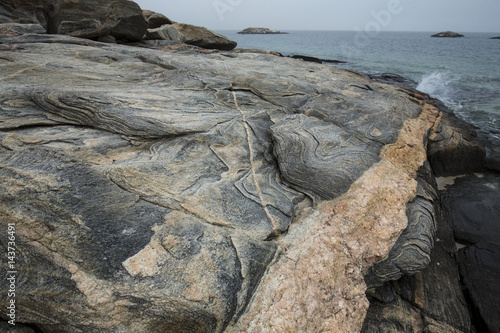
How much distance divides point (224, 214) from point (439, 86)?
22706 mm

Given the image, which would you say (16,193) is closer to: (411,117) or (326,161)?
(326,161)

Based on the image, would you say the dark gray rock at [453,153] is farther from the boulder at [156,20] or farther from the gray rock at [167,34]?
the boulder at [156,20]

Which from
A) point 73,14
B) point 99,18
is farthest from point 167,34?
point 73,14

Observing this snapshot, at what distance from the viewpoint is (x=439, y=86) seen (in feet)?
68.2

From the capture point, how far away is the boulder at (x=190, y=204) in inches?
131

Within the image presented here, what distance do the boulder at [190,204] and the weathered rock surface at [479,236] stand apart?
5.95 feet

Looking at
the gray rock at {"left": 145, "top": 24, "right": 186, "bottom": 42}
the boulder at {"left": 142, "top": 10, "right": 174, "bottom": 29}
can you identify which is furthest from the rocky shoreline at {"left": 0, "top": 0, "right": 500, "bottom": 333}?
the boulder at {"left": 142, "top": 10, "right": 174, "bottom": 29}

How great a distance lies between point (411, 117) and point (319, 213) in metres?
6.21

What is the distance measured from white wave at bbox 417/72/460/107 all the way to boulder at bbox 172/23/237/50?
14.4 metres

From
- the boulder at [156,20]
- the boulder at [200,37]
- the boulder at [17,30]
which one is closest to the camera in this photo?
the boulder at [17,30]

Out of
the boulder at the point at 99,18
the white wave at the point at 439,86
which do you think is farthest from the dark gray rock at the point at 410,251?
the boulder at the point at 99,18

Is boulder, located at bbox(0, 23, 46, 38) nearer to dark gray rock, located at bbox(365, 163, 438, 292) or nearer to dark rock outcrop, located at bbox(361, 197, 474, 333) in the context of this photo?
dark gray rock, located at bbox(365, 163, 438, 292)

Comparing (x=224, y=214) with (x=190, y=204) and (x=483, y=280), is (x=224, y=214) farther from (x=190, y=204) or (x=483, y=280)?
(x=483, y=280)

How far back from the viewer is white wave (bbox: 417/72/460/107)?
17.5 metres
